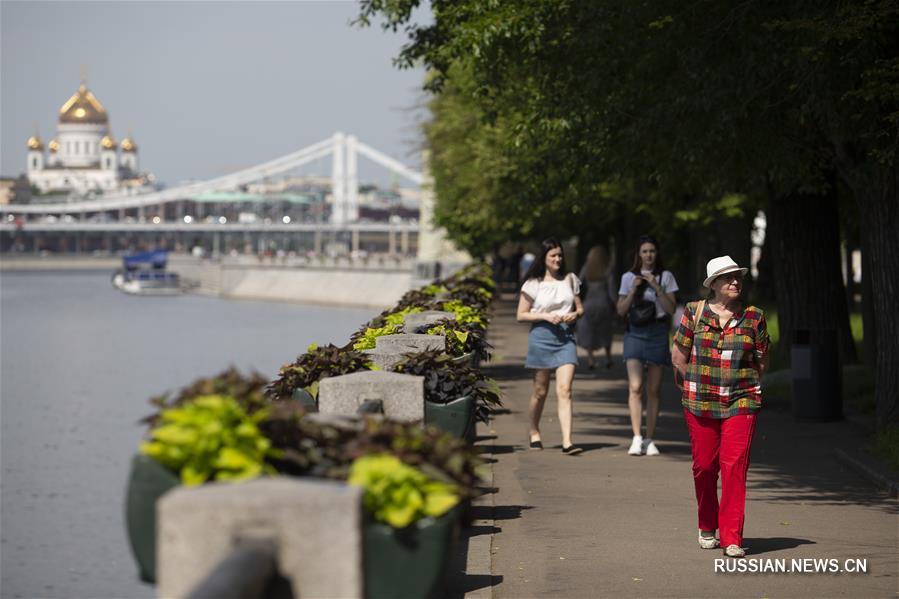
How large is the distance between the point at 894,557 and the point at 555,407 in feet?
32.3

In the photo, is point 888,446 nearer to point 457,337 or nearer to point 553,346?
point 553,346

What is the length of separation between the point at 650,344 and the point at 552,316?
35.5 inches

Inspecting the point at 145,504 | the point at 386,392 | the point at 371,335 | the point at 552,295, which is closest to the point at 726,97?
the point at 552,295

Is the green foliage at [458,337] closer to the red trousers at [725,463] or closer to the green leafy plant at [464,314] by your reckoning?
the green leafy plant at [464,314]

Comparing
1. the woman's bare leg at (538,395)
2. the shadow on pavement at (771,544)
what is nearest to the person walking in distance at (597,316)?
the woman's bare leg at (538,395)

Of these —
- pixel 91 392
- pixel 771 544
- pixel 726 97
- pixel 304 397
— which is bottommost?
pixel 91 392

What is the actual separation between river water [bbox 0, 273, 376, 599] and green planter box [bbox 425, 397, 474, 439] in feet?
62.4

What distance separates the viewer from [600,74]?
17.2 m

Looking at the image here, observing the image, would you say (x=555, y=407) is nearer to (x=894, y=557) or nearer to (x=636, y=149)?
(x=636, y=149)

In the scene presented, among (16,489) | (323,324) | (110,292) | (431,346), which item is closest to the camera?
(431,346)

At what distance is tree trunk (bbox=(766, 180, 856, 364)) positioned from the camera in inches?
800

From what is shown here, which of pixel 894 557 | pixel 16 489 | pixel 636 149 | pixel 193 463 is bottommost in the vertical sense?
pixel 16 489

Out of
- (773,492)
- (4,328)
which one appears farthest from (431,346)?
(4,328)

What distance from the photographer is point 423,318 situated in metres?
15.4
